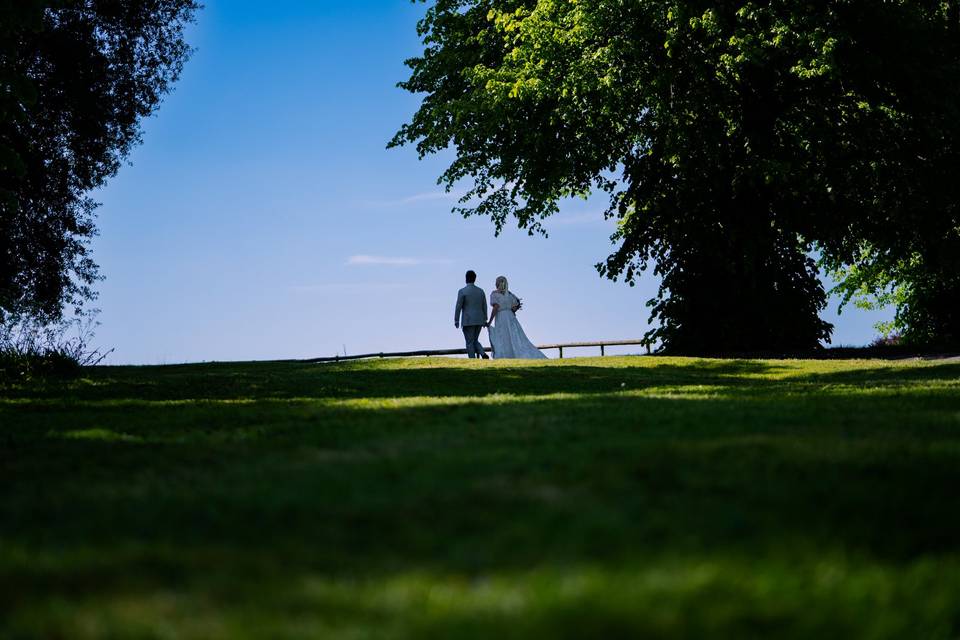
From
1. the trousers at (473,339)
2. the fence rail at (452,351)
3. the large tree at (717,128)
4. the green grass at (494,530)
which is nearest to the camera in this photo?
the green grass at (494,530)

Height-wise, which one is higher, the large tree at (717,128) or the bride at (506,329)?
the large tree at (717,128)

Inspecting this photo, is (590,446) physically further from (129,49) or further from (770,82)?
(129,49)

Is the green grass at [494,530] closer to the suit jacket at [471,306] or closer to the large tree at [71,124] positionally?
the suit jacket at [471,306]

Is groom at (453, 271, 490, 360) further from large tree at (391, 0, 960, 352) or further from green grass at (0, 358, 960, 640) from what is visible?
green grass at (0, 358, 960, 640)

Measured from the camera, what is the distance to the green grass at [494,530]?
2676 mm

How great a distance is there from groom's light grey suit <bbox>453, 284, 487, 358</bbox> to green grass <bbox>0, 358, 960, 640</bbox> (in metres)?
15.3

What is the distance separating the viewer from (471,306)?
2316cm

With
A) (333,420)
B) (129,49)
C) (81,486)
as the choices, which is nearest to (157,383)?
(333,420)

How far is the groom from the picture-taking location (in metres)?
22.9

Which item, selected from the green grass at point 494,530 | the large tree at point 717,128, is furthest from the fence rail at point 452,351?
the green grass at point 494,530

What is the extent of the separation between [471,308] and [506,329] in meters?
2.11

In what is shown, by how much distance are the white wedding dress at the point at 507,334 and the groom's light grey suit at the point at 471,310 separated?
1.21 meters

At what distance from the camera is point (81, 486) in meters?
5.09

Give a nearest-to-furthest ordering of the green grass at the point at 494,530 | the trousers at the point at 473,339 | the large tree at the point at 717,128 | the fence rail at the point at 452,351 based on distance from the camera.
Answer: the green grass at the point at 494,530
the large tree at the point at 717,128
the trousers at the point at 473,339
the fence rail at the point at 452,351
